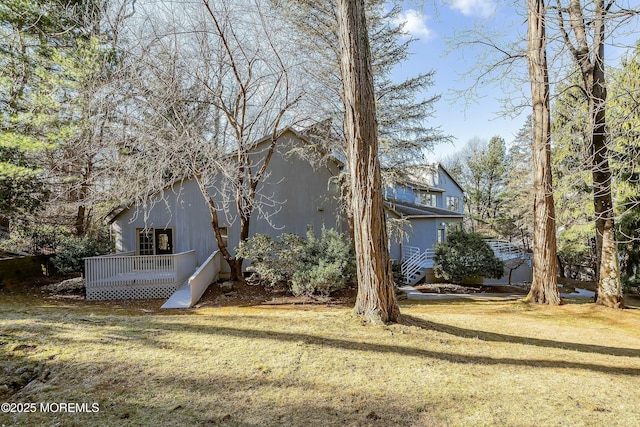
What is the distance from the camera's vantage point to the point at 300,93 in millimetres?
11164

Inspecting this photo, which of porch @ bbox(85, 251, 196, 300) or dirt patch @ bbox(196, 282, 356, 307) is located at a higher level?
porch @ bbox(85, 251, 196, 300)

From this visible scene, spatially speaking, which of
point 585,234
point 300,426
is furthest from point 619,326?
point 585,234

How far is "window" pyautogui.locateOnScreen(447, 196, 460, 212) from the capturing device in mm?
28344

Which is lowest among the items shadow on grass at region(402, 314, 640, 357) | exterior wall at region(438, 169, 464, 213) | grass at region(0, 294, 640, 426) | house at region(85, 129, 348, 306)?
shadow on grass at region(402, 314, 640, 357)

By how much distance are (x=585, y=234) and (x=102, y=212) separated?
22.5m

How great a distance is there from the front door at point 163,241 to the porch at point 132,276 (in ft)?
9.33

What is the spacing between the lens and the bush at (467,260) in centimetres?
1497

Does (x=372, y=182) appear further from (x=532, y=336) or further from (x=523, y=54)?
(x=523, y=54)

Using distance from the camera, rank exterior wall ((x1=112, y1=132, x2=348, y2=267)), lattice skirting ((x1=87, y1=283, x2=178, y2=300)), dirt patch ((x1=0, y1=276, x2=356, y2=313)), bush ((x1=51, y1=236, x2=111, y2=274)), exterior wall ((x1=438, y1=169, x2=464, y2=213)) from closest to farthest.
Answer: dirt patch ((x1=0, y1=276, x2=356, y2=313)), lattice skirting ((x1=87, y1=283, x2=178, y2=300)), bush ((x1=51, y1=236, x2=111, y2=274)), exterior wall ((x1=112, y1=132, x2=348, y2=267)), exterior wall ((x1=438, y1=169, x2=464, y2=213))

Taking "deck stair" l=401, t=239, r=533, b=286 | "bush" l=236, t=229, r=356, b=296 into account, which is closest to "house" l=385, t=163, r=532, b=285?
"deck stair" l=401, t=239, r=533, b=286

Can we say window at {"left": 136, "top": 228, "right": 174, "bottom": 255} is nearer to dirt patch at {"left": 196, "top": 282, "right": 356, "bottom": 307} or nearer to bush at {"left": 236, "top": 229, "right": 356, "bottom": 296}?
dirt patch at {"left": 196, "top": 282, "right": 356, "bottom": 307}

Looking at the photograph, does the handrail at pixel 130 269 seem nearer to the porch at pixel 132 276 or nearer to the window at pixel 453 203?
the porch at pixel 132 276

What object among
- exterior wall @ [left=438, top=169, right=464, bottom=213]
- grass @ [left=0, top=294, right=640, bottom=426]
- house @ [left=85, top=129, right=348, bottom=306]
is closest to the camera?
grass @ [left=0, top=294, right=640, bottom=426]

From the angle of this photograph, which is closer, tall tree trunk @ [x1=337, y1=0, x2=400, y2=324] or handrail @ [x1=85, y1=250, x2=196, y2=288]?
tall tree trunk @ [x1=337, y1=0, x2=400, y2=324]
